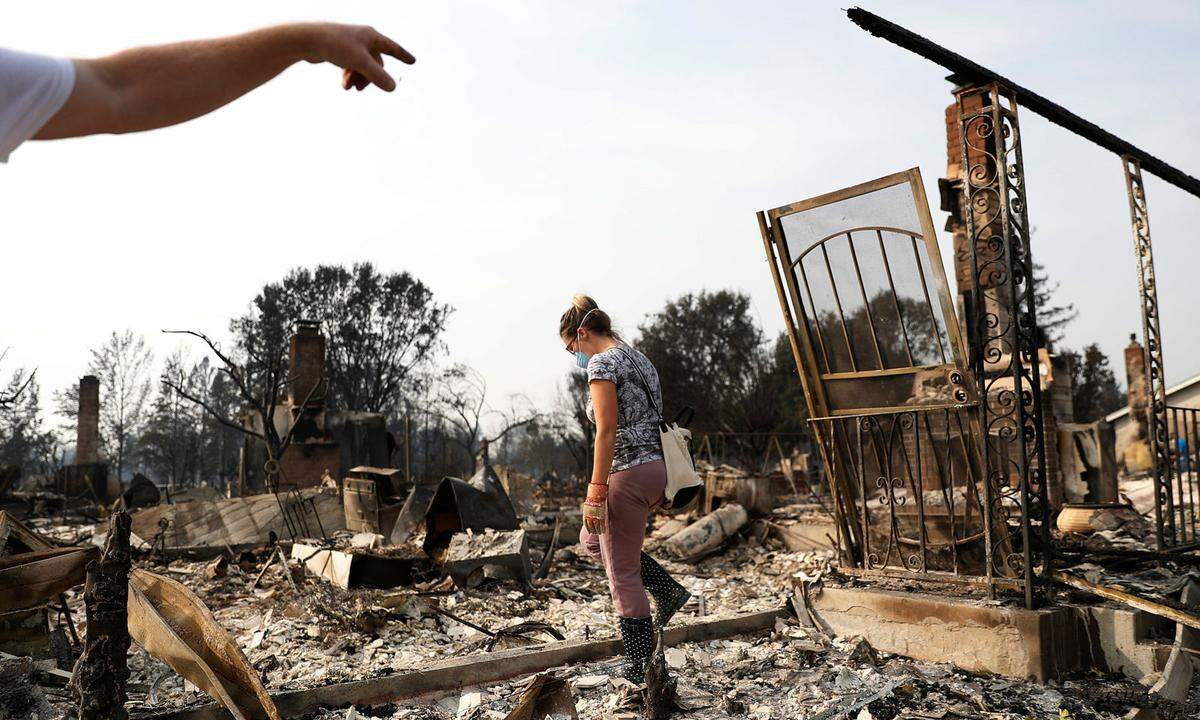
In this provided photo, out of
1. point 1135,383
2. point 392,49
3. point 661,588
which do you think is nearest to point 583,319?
point 661,588

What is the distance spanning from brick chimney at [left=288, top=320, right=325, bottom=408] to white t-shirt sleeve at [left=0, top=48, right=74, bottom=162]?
21.8 meters

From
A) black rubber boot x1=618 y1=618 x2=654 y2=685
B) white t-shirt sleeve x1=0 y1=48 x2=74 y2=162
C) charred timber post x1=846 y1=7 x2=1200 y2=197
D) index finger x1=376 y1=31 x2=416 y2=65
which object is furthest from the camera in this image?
charred timber post x1=846 y1=7 x2=1200 y2=197

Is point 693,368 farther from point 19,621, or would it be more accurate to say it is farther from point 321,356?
point 19,621

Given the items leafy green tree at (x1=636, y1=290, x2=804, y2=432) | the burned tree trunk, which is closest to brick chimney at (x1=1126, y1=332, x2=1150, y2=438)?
leafy green tree at (x1=636, y1=290, x2=804, y2=432)

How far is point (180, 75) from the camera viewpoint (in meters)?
1.08

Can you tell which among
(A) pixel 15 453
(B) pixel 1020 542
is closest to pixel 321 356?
(A) pixel 15 453

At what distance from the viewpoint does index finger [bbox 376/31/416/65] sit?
1.33m

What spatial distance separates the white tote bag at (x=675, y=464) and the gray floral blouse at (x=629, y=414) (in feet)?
0.10

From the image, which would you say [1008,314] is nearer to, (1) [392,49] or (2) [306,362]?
(1) [392,49]

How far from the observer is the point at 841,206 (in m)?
5.50

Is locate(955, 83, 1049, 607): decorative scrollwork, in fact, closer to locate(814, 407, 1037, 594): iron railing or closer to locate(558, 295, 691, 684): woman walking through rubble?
locate(814, 407, 1037, 594): iron railing

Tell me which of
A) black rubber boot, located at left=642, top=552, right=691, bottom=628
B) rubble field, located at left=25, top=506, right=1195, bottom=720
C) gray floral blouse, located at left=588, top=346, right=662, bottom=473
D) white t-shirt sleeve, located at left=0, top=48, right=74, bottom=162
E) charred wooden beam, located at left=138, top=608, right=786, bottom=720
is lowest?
rubble field, located at left=25, top=506, right=1195, bottom=720

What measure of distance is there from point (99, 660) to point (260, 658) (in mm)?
2094

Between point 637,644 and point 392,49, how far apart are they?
11.4 feet
